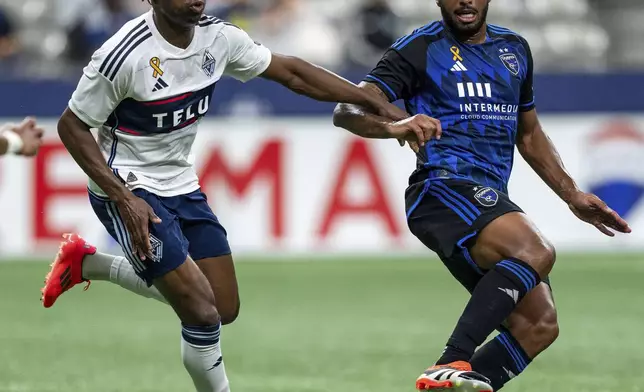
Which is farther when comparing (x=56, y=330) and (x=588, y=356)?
(x=56, y=330)

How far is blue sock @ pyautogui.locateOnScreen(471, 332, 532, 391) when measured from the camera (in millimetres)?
6465

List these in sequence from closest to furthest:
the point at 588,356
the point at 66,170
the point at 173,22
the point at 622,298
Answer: the point at 173,22 → the point at 588,356 → the point at 622,298 → the point at 66,170

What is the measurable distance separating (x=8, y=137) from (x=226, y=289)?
1.75 metres

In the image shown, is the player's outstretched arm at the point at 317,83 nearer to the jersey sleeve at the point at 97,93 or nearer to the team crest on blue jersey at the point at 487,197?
the team crest on blue jersey at the point at 487,197

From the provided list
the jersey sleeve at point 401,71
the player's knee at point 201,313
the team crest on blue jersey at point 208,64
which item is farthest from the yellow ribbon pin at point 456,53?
the player's knee at point 201,313

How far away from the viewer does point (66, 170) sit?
16.1 metres

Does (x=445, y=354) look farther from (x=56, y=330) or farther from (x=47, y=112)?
(x=47, y=112)

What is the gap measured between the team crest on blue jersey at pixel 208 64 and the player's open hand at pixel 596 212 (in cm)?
204

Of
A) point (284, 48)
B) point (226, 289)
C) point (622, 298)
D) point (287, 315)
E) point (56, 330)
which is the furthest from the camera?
point (284, 48)

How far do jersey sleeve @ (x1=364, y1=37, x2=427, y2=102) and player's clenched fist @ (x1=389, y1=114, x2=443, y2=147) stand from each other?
0.45 m

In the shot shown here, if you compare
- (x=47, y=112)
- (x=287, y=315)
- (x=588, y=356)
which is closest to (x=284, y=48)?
(x=47, y=112)

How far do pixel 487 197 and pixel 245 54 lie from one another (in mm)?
1463

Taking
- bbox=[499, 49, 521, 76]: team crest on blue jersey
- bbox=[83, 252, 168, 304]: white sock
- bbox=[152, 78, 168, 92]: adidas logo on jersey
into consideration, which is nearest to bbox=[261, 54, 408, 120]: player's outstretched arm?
bbox=[152, 78, 168, 92]: adidas logo on jersey

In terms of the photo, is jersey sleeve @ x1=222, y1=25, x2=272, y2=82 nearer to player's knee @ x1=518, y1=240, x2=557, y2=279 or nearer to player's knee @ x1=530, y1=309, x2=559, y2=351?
player's knee @ x1=518, y1=240, x2=557, y2=279
